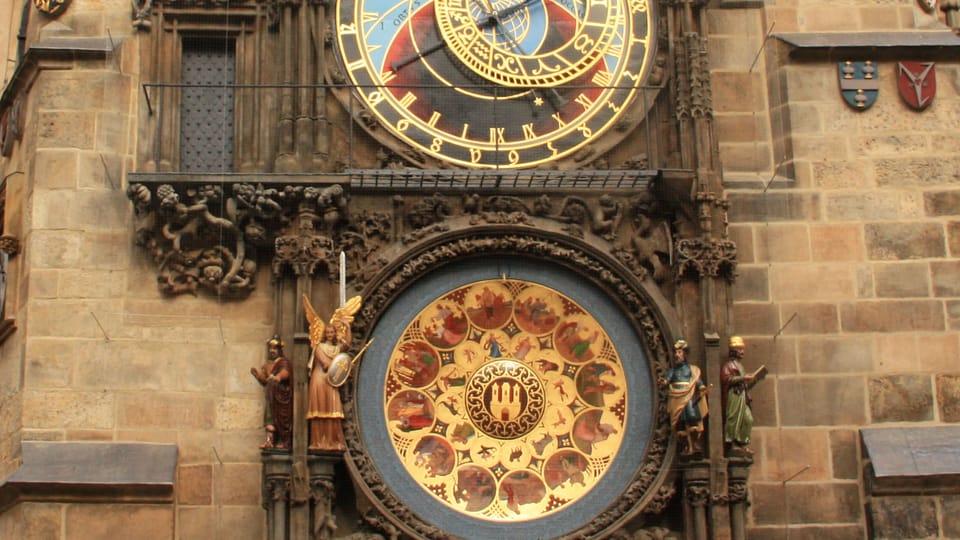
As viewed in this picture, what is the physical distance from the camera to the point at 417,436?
14.8m

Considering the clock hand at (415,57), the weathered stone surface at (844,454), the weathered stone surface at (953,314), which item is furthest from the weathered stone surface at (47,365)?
the weathered stone surface at (953,314)

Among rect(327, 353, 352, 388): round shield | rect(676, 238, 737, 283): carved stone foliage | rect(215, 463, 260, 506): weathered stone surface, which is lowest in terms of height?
rect(215, 463, 260, 506): weathered stone surface

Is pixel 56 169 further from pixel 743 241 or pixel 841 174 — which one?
pixel 841 174

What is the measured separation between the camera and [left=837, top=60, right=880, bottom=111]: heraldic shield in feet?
52.1

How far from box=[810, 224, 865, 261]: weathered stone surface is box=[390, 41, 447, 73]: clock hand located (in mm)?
3317

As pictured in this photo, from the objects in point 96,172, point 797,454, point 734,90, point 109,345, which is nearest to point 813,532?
point 797,454

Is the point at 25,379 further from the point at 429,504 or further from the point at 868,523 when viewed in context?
the point at 868,523

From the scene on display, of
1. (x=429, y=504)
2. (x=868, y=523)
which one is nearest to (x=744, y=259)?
(x=868, y=523)

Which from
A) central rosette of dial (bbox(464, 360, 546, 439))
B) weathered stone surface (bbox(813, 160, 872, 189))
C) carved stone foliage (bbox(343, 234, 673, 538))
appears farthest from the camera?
weathered stone surface (bbox(813, 160, 872, 189))

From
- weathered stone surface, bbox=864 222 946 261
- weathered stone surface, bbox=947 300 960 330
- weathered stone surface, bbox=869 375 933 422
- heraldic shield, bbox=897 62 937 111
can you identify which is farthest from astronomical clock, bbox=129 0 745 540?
weathered stone surface, bbox=947 300 960 330

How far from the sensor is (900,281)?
50.8 feet

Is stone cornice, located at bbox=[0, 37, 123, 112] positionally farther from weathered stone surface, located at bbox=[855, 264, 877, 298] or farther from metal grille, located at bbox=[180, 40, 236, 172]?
weathered stone surface, located at bbox=[855, 264, 877, 298]

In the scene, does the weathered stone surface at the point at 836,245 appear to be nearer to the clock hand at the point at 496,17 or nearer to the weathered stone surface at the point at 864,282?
the weathered stone surface at the point at 864,282

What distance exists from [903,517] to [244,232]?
5443 millimetres
